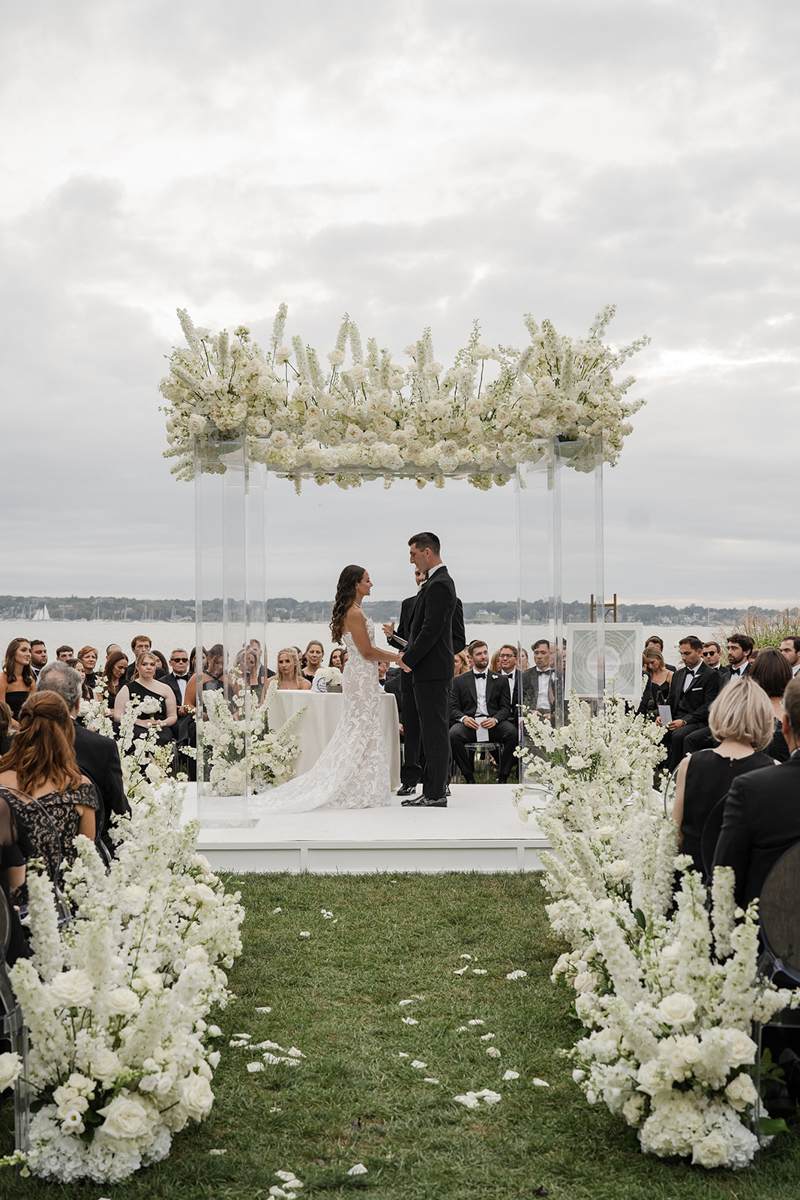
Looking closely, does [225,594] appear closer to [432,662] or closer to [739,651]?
[432,662]

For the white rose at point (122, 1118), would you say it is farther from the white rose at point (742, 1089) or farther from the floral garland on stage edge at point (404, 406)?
the floral garland on stage edge at point (404, 406)

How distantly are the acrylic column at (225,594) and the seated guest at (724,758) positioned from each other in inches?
183

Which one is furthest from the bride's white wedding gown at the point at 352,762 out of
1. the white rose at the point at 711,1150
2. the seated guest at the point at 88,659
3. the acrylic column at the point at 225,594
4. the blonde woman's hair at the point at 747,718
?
the white rose at the point at 711,1150

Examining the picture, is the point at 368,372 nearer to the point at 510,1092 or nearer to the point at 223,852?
the point at 223,852

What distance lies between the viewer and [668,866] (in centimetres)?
388

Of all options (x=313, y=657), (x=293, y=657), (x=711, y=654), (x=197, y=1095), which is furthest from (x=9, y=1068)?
(x=711, y=654)

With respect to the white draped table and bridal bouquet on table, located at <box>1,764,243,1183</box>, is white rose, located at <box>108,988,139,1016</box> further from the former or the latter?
the white draped table

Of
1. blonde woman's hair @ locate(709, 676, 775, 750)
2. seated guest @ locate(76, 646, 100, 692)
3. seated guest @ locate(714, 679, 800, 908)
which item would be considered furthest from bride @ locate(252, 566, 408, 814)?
seated guest @ locate(714, 679, 800, 908)

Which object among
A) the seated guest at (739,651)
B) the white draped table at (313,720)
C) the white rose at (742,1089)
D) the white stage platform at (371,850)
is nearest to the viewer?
the white rose at (742,1089)

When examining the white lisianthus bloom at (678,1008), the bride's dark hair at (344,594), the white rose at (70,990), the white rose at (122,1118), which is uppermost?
the bride's dark hair at (344,594)

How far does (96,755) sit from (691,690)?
24.6 ft

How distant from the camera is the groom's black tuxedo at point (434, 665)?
28.6 ft

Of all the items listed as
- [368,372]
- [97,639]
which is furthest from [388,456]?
[97,639]

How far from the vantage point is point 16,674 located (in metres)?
10.1
